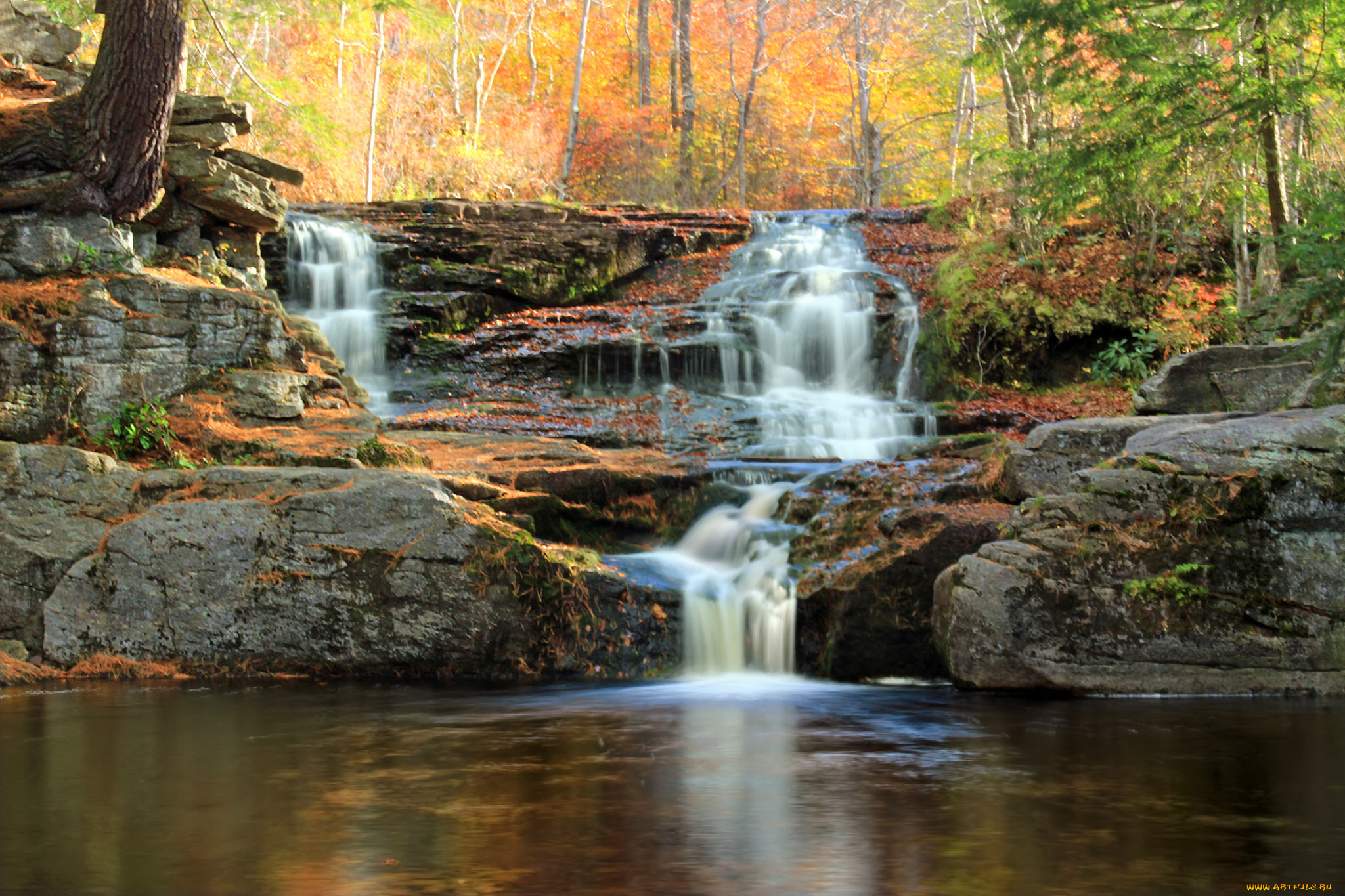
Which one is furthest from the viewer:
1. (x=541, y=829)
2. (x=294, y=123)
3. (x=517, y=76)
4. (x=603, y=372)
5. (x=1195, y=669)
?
(x=517, y=76)

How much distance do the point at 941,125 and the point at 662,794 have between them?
30192 millimetres

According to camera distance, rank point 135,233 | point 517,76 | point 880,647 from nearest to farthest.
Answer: point 880,647
point 135,233
point 517,76

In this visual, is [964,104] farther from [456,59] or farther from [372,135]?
[372,135]

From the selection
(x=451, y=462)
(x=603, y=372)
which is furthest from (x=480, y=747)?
(x=603, y=372)

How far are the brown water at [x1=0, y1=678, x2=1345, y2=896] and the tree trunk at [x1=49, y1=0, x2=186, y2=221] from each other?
5027mm

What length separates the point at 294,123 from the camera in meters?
19.2

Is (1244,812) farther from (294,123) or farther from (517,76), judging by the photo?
(517,76)

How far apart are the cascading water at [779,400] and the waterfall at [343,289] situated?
460 cm

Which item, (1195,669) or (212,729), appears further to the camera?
(1195,669)

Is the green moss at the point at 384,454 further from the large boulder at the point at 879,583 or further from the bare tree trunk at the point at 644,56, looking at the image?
the bare tree trunk at the point at 644,56

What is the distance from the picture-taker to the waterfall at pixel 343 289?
13.5 m

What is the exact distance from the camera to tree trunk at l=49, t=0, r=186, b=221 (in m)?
9.09

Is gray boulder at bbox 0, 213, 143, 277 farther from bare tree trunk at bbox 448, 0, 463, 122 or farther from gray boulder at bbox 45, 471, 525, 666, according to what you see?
bare tree trunk at bbox 448, 0, 463, 122

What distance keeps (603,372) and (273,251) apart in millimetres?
4934
